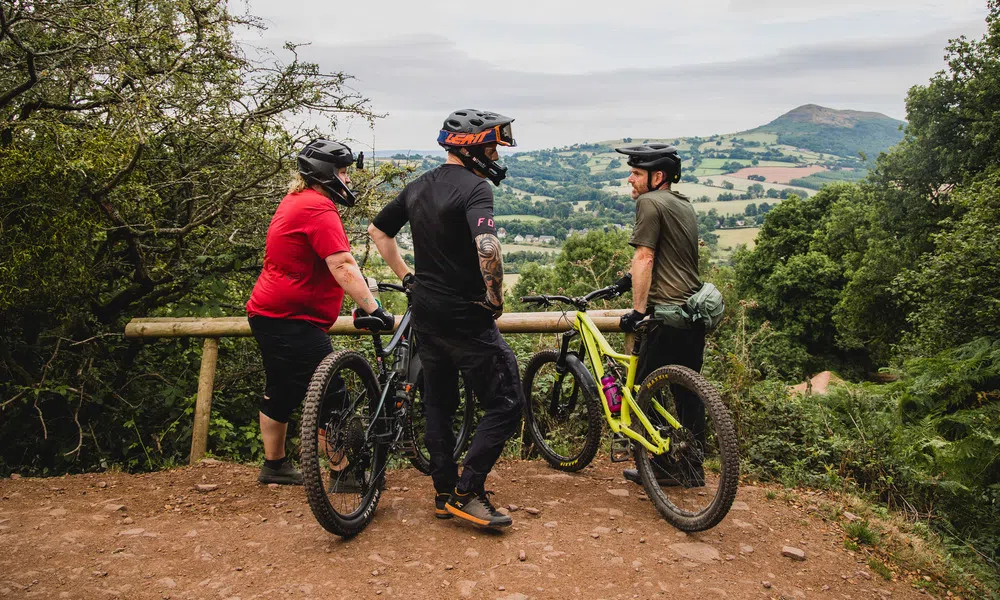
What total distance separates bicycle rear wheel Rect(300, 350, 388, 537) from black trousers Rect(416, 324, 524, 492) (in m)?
0.41

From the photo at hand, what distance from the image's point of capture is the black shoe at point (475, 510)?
3.85 metres

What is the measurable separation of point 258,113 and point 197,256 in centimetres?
157

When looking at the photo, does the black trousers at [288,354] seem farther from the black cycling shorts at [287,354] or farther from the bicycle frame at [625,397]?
the bicycle frame at [625,397]

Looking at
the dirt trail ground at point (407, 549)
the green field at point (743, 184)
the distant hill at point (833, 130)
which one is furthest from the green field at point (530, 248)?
the distant hill at point (833, 130)

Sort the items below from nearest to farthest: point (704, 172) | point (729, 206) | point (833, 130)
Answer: point (729, 206), point (704, 172), point (833, 130)

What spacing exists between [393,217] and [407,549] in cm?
194

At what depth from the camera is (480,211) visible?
345 cm

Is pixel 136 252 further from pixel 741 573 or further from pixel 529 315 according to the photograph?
pixel 741 573

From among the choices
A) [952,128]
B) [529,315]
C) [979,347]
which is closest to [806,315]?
[952,128]

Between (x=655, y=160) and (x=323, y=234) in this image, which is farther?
(x=655, y=160)

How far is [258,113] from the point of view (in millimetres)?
6574

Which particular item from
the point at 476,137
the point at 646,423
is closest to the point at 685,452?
the point at 646,423

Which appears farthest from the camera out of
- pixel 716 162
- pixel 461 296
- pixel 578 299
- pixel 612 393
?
pixel 716 162

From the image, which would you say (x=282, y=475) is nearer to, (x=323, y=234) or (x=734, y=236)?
(x=323, y=234)
